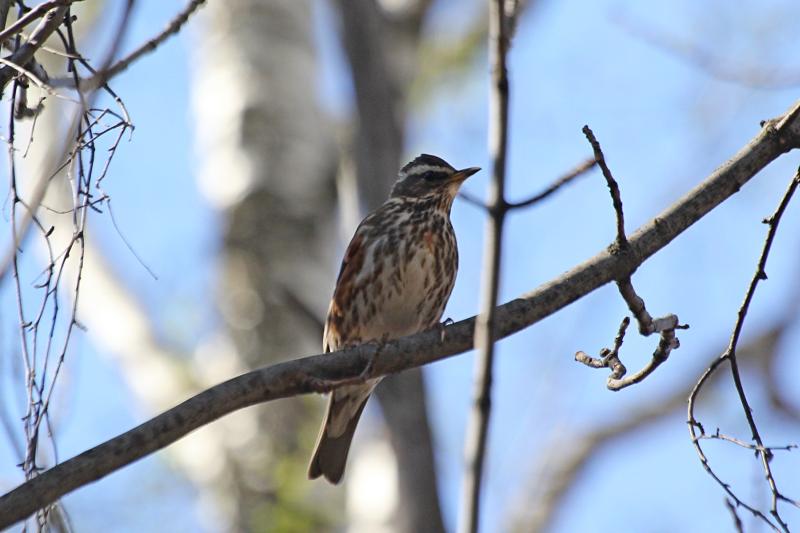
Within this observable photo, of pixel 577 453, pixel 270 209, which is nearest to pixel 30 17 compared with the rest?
pixel 270 209

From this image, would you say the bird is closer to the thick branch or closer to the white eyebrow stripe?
the white eyebrow stripe

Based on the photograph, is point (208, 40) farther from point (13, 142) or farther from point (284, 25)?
point (13, 142)

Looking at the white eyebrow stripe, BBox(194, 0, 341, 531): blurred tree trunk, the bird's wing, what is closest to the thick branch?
the bird's wing

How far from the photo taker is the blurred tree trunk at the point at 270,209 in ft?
23.5

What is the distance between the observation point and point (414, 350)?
3.06 m

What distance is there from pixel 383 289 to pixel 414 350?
6.70 feet

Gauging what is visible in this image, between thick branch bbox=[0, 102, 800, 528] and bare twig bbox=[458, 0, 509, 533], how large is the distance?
86 cm

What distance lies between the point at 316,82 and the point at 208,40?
100cm

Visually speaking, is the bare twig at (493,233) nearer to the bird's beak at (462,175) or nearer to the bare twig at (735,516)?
the bare twig at (735,516)

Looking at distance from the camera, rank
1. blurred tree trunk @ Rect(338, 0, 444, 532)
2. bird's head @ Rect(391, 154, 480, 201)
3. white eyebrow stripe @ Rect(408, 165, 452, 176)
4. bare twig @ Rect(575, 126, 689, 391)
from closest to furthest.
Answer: bare twig @ Rect(575, 126, 689, 391) < bird's head @ Rect(391, 154, 480, 201) < white eyebrow stripe @ Rect(408, 165, 452, 176) < blurred tree trunk @ Rect(338, 0, 444, 532)

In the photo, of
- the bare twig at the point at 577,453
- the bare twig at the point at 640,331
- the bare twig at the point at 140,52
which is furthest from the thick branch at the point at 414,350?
the bare twig at the point at 577,453

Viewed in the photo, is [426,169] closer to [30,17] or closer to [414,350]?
[414,350]

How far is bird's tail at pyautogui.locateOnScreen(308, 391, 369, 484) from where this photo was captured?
17.1 ft

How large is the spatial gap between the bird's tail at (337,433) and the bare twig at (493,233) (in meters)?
3.30
